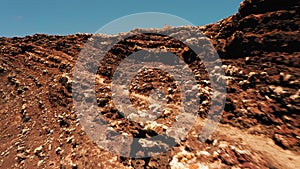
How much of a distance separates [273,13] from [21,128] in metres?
14.4

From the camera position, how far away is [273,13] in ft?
24.3

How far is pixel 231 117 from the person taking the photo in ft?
25.2

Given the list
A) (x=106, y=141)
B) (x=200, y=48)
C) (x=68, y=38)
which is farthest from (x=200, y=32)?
(x=68, y=38)

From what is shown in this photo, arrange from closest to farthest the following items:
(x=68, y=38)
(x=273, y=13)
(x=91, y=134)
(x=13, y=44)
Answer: (x=273, y=13) < (x=91, y=134) < (x=68, y=38) < (x=13, y=44)

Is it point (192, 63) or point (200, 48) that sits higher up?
point (200, 48)

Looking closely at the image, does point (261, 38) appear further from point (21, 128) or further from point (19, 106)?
point (19, 106)

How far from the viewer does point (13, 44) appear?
63.4 feet

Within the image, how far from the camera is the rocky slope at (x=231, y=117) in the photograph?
19.7 feet

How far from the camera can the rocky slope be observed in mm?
5992

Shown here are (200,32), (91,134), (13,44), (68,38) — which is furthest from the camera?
(13,44)

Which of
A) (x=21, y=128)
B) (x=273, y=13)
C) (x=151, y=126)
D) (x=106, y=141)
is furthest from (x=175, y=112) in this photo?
(x=21, y=128)

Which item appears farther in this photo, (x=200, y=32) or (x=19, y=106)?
(x=19, y=106)

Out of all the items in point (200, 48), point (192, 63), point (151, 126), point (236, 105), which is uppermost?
point (200, 48)

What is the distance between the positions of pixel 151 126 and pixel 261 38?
17.6 ft
